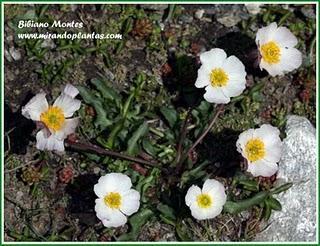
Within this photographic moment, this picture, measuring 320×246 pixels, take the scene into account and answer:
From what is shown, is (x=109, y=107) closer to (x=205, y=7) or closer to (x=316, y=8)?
(x=205, y=7)

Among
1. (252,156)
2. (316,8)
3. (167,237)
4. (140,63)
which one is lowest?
A: (167,237)

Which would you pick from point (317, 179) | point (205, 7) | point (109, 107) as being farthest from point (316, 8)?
point (109, 107)

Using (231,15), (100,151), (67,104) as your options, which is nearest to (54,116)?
(67,104)

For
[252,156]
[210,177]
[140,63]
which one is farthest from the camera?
[140,63]

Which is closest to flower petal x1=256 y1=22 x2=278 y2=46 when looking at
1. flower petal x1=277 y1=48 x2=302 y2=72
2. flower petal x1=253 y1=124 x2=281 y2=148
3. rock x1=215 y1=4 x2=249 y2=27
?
flower petal x1=277 y1=48 x2=302 y2=72

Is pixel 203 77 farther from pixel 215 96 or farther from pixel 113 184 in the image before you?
pixel 113 184

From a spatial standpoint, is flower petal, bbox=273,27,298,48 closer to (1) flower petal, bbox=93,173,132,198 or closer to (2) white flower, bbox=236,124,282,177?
(2) white flower, bbox=236,124,282,177

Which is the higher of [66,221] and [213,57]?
[213,57]
